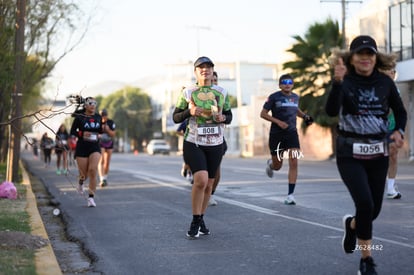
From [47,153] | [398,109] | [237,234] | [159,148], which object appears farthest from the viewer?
[159,148]

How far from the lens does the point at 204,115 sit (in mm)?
7625

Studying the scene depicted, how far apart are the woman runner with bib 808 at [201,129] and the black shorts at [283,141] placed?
10.2ft

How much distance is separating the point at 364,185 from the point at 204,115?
2.66 m

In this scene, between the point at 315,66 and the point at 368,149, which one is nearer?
the point at 368,149

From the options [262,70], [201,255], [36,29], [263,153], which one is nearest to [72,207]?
[201,255]

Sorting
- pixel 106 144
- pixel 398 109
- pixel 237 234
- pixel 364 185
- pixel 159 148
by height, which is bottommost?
pixel 237 234

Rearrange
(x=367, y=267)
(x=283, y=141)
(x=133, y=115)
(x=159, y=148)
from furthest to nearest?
(x=133, y=115)
(x=159, y=148)
(x=283, y=141)
(x=367, y=267)

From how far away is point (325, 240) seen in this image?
7.25m

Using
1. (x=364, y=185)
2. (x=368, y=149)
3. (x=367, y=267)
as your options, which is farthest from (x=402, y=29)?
(x=367, y=267)

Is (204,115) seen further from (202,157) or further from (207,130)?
(202,157)

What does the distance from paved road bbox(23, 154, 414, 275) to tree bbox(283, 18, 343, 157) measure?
21.2 meters

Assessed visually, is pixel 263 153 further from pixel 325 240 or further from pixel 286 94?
pixel 325 240

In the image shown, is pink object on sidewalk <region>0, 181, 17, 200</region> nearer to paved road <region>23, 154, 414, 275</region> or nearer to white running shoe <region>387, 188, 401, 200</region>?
paved road <region>23, 154, 414, 275</region>

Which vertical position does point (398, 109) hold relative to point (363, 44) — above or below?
below
